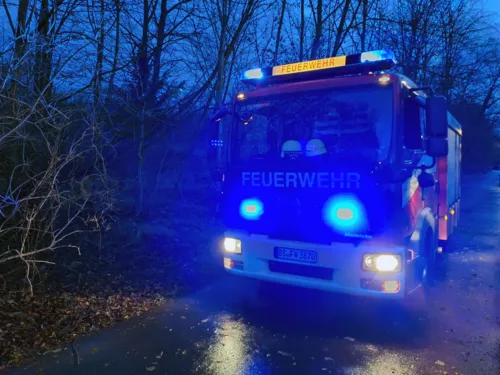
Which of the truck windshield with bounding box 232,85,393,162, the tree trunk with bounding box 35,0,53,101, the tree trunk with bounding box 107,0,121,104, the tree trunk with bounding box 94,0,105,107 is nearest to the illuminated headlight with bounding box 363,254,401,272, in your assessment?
the truck windshield with bounding box 232,85,393,162

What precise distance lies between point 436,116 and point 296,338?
8.79 feet

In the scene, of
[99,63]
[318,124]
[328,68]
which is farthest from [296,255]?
[99,63]

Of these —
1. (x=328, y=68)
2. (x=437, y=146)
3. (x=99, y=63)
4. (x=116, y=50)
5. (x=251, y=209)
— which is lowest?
(x=251, y=209)

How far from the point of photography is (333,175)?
4.19 metres

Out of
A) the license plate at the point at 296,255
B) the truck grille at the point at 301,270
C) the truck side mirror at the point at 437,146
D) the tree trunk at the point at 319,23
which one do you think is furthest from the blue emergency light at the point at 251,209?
the tree trunk at the point at 319,23

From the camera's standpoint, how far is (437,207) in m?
6.09

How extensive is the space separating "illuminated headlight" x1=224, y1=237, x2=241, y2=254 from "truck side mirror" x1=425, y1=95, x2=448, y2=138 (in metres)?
2.49

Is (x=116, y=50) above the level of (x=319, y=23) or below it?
below

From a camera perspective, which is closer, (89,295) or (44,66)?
(44,66)

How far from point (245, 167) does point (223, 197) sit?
0.52 metres

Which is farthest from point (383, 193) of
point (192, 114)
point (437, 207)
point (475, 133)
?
point (475, 133)

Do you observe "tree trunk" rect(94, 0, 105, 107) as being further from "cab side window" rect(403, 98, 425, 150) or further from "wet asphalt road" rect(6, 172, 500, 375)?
"cab side window" rect(403, 98, 425, 150)

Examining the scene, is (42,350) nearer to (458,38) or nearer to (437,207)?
(437,207)

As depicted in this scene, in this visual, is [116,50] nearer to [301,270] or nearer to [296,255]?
[296,255]
